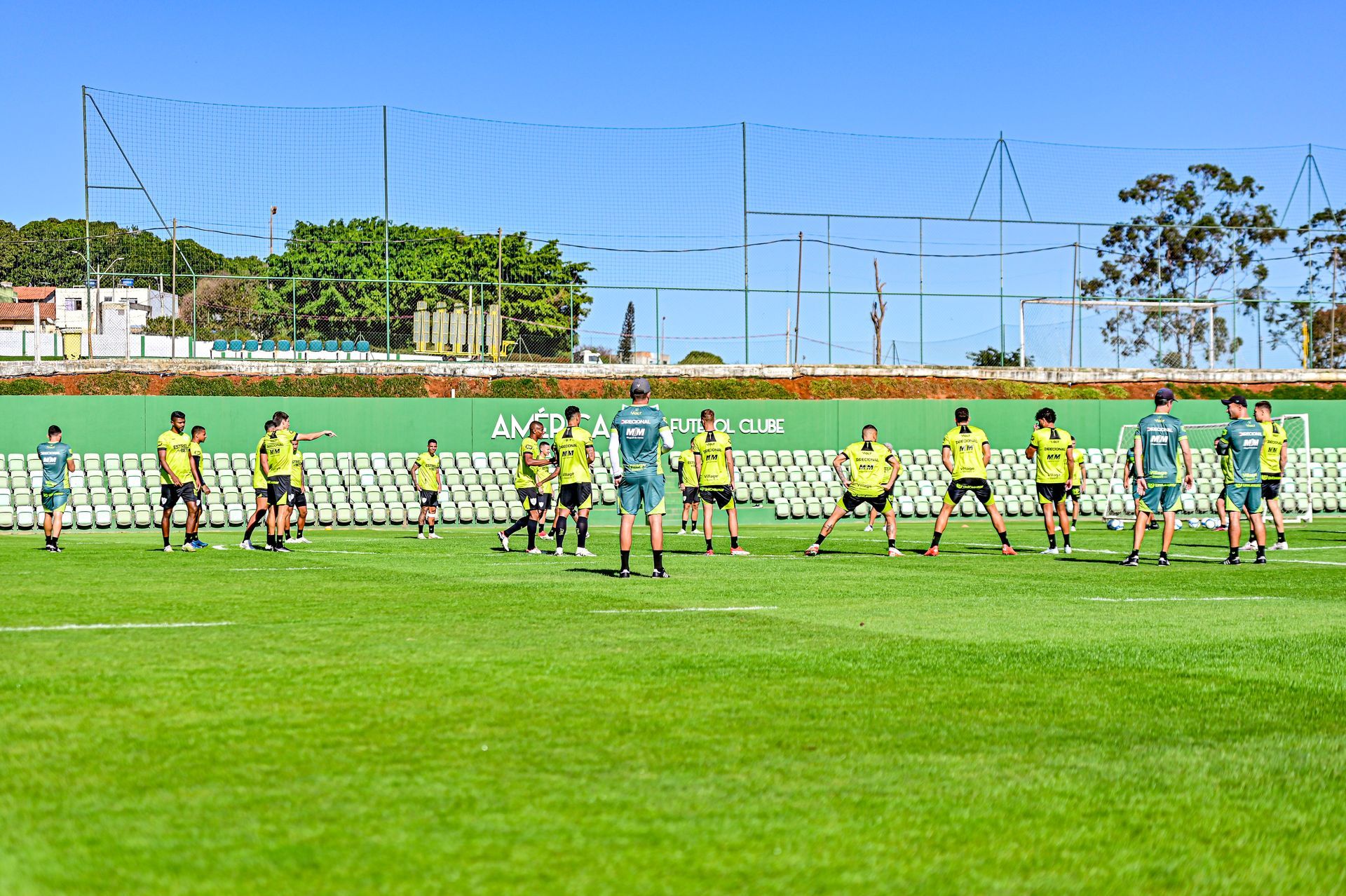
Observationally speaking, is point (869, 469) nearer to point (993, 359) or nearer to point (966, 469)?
point (966, 469)

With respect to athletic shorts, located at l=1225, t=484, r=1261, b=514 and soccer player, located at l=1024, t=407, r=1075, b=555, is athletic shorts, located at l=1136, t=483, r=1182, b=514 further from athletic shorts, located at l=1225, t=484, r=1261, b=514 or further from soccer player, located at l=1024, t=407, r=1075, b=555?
soccer player, located at l=1024, t=407, r=1075, b=555

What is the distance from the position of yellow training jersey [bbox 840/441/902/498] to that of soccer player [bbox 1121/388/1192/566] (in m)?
3.24

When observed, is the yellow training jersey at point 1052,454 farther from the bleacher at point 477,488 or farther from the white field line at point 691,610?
the white field line at point 691,610

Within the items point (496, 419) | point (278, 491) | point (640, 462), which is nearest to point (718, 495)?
point (640, 462)

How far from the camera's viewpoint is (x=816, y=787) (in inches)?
188

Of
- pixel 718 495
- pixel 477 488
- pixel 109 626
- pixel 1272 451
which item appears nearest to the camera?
pixel 109 626

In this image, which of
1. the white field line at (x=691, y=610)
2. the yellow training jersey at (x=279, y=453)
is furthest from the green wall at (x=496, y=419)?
the white field line at (x=691, y=610)

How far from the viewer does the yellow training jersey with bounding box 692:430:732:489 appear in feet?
60.1

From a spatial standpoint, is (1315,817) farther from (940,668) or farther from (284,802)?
(284,802)

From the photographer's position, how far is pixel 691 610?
33.8 ft

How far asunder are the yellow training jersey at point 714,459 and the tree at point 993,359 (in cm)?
1980

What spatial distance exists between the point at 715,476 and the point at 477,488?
1205 centimetres

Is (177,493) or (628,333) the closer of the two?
(177,493)

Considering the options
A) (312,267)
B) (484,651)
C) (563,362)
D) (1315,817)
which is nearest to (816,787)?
(1315,817)
